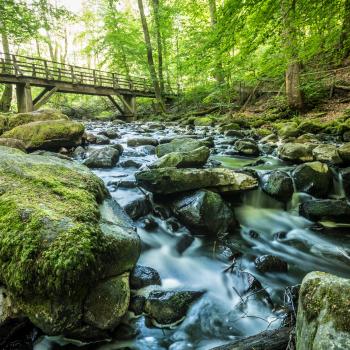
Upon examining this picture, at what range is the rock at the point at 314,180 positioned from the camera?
4.27 metres

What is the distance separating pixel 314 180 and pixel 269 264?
6.71 ft

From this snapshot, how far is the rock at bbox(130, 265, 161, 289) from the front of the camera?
2.32 m

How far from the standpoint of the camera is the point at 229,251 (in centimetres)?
307

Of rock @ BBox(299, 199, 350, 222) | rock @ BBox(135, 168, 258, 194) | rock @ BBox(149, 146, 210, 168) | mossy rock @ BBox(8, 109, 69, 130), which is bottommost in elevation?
rock @ BBox(299, 199, 350, 222)

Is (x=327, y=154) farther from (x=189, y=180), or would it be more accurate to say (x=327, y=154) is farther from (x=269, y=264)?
(x=269, y=264)

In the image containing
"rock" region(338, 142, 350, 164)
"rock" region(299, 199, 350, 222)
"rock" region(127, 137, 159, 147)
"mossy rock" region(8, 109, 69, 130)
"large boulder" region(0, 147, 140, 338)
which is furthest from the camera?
"rock" region(127, 137, 159, 147)

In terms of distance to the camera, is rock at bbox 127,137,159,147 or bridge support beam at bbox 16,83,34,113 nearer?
rock at bbox 127,137,159,147

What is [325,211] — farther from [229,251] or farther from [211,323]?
[211,323]

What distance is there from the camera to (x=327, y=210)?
12.0 feet

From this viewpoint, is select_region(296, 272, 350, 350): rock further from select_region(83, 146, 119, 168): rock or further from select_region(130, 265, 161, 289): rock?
select_region(83, 146, 119, 168): rock

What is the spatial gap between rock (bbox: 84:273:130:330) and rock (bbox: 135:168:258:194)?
1.88 meters

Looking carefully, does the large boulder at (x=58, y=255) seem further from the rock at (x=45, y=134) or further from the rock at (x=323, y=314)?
the rock at (x=45, y=134)

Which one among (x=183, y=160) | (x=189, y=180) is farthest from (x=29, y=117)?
(x=189, y=180)

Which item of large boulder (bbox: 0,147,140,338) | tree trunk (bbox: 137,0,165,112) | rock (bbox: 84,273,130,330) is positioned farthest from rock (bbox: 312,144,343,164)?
tree trunk (bbox: 137,0,165,112)
